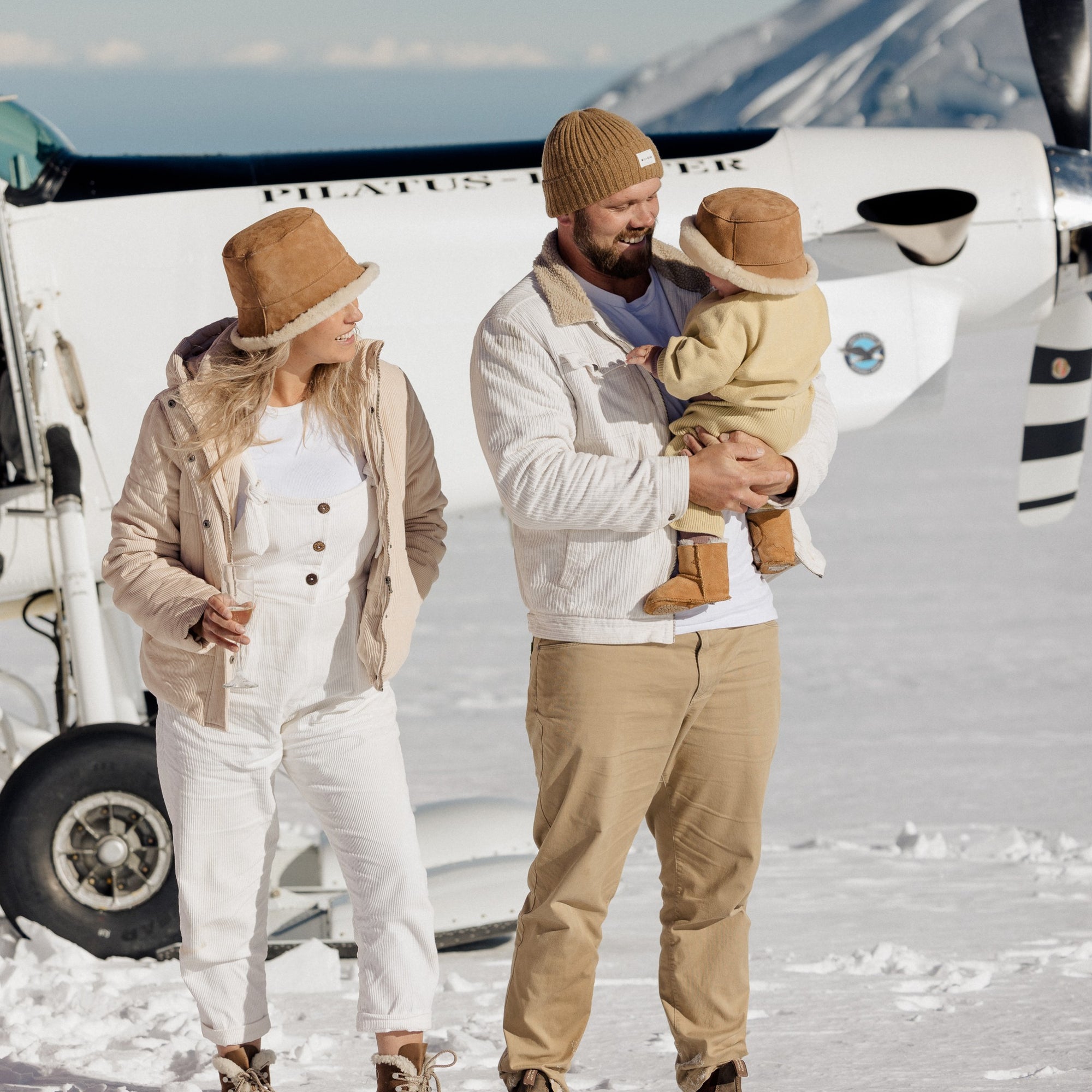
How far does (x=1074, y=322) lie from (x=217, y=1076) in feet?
14.2

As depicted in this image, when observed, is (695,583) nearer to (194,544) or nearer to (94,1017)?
(194,544)

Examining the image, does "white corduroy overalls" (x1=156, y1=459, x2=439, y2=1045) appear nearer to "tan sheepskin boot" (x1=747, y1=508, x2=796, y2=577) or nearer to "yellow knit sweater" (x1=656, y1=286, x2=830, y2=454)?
"yellow knit sweater" (x1=656, y1=286, x2=830, y2=454)

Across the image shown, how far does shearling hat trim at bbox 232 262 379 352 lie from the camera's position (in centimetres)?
248

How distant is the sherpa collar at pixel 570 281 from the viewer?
102 inches

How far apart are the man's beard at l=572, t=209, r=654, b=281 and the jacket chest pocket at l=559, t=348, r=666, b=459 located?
0.16 metres

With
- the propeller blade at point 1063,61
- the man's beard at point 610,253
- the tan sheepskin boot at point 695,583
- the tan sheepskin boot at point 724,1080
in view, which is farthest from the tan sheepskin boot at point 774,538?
the propeller blade at point 1063,61

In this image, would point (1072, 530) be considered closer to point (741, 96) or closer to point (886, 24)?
point (741, 96)

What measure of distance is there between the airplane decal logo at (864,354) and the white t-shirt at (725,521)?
226 cm

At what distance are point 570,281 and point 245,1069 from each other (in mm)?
1528

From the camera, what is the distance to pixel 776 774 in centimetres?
713

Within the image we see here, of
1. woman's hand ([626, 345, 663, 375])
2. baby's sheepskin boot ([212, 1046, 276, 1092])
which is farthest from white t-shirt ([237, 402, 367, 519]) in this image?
baby's sheepskin boot ([212, 1046, 276, 1092])

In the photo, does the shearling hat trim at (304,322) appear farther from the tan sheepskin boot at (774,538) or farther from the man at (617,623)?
the tan sheepskin boot at (774,538)

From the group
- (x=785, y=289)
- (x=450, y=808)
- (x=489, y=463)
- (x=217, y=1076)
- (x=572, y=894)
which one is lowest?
(x=450, y=808)

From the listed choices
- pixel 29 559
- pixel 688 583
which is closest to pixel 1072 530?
pixel 29 559
